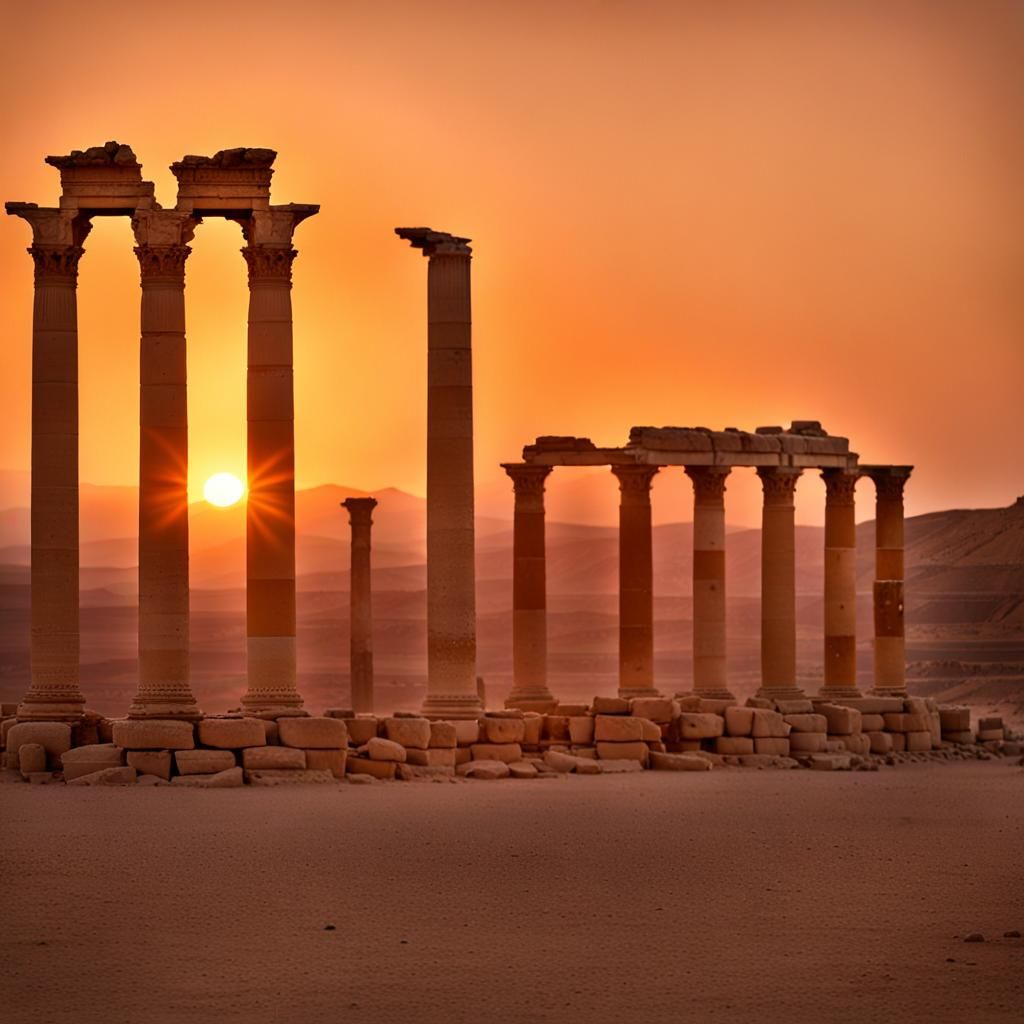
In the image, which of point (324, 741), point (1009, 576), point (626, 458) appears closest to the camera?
point (324, 741)

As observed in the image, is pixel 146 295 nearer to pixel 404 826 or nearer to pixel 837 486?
pixel 404 826

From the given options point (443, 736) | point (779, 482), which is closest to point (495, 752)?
point (443, 736)

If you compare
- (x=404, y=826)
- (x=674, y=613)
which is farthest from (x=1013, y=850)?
(x=674, y=613)

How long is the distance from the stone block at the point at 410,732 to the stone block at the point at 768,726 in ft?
29.8

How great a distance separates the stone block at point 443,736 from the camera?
42.7m

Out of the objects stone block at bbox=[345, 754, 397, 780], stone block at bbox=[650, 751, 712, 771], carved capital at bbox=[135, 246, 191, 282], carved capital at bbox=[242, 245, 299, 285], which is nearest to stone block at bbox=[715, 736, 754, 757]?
stone block at bbox=[650, 751, 712, 771]

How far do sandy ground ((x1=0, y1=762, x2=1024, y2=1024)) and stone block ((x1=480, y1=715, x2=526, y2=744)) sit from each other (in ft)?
11.4

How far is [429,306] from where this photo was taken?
4381cm

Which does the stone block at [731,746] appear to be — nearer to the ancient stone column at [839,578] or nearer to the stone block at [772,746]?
the stone block at [772,746]

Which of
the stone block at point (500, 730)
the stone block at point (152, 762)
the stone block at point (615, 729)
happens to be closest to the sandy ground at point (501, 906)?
the stone block at point (152, 762)

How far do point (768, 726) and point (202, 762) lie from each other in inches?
519

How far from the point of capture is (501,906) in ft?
92.5

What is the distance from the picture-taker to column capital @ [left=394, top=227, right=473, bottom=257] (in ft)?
143

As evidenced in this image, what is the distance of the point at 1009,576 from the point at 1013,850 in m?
87.3
